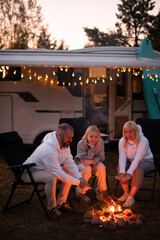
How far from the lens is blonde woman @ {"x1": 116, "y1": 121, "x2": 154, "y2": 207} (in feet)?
13.4

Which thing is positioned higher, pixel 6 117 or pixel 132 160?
pixel 6 117

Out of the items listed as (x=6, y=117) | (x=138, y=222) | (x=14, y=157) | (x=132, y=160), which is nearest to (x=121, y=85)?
(x=6, y=117)

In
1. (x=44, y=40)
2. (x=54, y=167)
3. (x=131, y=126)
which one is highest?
(x=44, y=40)

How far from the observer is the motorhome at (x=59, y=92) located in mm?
7488

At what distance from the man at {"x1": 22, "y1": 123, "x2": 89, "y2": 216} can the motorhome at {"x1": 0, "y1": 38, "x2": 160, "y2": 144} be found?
3.76 m

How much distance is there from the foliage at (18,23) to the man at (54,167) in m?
21.1

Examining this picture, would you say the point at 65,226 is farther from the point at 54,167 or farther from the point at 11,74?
the point at 11,74

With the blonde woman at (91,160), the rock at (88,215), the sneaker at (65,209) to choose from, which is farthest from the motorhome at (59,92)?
the rock at (88,215)

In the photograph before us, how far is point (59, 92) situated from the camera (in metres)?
7.67

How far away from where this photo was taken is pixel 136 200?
14.3ft

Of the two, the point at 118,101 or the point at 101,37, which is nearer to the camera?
the point at 118,101

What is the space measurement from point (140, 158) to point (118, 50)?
14.5ft

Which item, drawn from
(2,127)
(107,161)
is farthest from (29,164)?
(2,127)

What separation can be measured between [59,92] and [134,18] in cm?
2434
